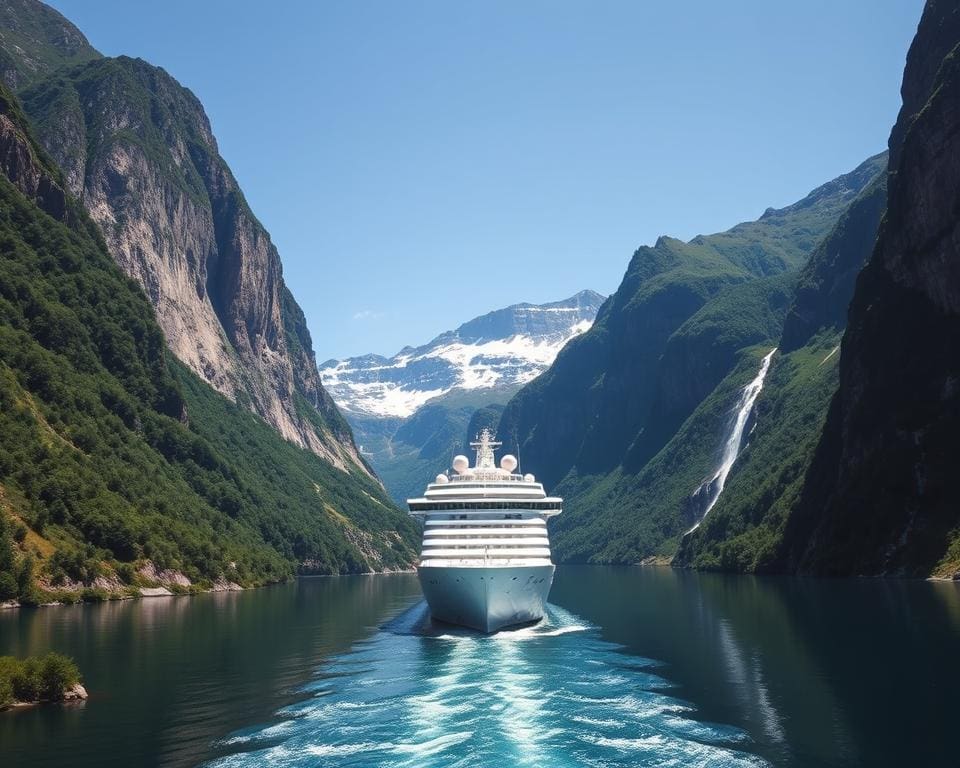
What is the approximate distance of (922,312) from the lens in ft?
551

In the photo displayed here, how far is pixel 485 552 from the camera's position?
74.8 metres

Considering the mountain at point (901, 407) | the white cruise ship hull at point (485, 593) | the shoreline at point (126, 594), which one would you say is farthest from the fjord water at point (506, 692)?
the mountain at point (901, 407)

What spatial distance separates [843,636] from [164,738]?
50.3 meters

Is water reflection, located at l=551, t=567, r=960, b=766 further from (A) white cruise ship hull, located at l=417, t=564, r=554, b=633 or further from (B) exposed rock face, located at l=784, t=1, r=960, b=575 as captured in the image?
(B) exposed rock face, located at l=784, t=1, r=960, b=575

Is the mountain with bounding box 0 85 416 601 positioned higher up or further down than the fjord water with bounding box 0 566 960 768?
higher up

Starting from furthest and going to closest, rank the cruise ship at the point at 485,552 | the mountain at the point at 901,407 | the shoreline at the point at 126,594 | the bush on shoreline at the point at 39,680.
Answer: the mountain at the point at 901,407, the shoreline at the point at 126,594, the cruise ship at the point at 485,552, the bush on shoreline at the point at 39,680

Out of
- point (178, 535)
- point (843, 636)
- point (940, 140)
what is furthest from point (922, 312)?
point (178, 535)

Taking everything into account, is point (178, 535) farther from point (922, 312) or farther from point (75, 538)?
point (922, 312)

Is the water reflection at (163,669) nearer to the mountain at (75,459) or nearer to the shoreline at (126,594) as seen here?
the shoreline at (126,594)

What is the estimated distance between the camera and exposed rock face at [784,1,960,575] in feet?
465

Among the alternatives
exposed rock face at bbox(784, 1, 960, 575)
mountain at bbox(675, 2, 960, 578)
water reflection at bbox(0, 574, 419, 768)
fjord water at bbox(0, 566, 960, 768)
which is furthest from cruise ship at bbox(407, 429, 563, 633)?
exposed rock face at bbox(784, 1, 960, 575)

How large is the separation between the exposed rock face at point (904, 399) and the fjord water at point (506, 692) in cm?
5874

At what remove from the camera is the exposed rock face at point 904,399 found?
14162cm

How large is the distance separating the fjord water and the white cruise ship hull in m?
1.82
